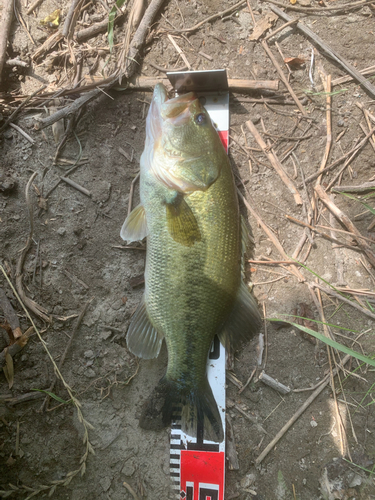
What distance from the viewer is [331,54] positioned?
9.02ft

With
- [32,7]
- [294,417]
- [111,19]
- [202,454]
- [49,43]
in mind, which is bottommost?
[202,454]

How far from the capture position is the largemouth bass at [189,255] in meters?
2.26

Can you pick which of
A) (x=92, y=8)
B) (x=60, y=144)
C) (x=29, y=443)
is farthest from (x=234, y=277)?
(x=92, y=8)

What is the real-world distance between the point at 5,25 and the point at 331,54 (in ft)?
9.07

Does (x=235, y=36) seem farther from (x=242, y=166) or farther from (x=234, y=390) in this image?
(x=234, y=390)

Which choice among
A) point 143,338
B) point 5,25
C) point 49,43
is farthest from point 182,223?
point 5,25

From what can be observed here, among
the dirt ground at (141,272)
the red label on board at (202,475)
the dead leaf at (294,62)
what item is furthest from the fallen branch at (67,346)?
the dead leaf at (294,62)

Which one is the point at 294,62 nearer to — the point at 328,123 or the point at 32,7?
the point at 328,123

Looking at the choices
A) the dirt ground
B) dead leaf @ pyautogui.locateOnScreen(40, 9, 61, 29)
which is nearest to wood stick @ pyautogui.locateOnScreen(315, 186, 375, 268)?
the dirt ground

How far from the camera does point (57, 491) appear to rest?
98.4 inches

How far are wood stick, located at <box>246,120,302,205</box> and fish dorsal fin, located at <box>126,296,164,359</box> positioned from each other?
60.0 inches

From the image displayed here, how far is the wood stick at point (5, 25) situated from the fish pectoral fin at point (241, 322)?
276cm

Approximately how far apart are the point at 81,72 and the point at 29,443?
3048 mm

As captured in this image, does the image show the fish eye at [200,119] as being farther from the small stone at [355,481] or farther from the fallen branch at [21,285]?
the small stone at [355,481]
